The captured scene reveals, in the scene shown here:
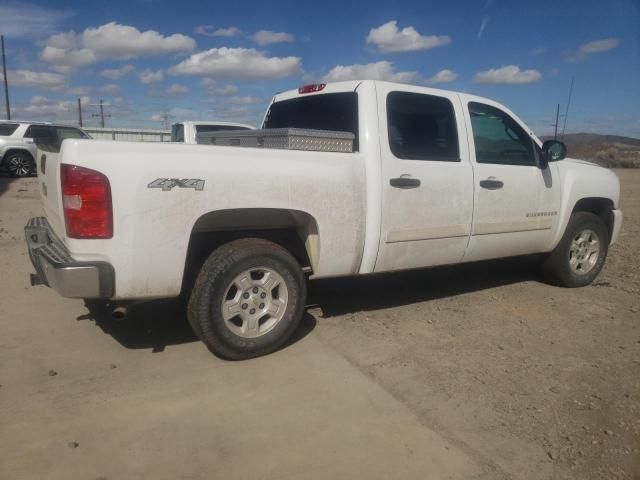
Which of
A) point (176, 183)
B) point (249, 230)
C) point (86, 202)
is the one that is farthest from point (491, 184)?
point (86, 202)

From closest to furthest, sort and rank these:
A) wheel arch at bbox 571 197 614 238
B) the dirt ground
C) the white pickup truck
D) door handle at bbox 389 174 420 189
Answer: the dirt ground
the white pickup truck
door handle at bbox 389 174 420 189
wheel arch at bbox 571 197 614 238

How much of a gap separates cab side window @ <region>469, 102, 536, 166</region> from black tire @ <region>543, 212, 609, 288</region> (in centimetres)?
95

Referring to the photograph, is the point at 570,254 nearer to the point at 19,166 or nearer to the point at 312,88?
the point at 312,88

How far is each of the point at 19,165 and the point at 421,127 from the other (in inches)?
634

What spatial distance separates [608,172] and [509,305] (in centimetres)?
206

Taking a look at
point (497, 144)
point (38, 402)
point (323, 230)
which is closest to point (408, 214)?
point (323, 230)

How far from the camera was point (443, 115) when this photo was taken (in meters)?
4.49

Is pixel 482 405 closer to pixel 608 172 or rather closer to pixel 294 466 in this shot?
pixel 294 466

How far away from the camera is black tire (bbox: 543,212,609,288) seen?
5.43 m

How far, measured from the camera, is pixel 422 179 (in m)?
4.16

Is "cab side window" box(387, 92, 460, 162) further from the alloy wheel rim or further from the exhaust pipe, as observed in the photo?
the alloy wheel rim

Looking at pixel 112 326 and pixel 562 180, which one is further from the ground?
pixel 562 180

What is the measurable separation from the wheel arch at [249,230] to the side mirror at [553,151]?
263 centimetres

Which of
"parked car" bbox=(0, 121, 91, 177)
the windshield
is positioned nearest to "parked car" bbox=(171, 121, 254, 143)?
the windshield
